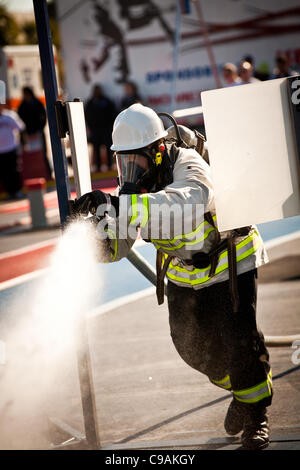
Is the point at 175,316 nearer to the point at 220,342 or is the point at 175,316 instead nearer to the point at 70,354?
the point at 220,342

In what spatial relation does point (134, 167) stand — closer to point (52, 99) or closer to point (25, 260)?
point (52, 99)

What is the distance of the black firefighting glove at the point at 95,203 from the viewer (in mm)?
2529

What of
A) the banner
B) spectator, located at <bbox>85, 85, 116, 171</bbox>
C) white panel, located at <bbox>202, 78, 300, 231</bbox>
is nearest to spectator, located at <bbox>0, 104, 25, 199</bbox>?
spectator, located at <bbox>85, 85, 116, 171</bbox>

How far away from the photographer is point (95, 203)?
255cm

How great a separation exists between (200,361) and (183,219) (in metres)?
Answer: 0.91

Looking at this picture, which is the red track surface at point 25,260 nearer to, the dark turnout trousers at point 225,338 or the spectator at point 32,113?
the dark turnout trousers at point 225,338

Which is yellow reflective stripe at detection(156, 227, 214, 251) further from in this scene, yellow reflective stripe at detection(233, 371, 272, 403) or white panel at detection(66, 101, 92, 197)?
yellow reflective stripe at detection(233, 371, 272, 403)

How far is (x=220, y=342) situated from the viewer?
10.4 ft

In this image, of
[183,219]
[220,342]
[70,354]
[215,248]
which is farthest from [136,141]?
[70,354]

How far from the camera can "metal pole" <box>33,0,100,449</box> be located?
2.72 m

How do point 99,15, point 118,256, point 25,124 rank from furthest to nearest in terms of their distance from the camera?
point 99,15 < point 25,124 < point 118,256

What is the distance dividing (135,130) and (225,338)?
3.33 ft

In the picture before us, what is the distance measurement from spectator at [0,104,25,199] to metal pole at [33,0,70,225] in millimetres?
8232

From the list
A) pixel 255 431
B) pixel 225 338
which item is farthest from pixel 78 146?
pixel 255 431
